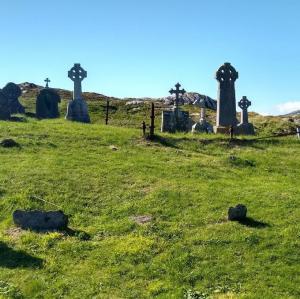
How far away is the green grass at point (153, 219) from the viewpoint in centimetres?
1199

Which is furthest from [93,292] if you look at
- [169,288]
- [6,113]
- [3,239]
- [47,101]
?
[47,101]

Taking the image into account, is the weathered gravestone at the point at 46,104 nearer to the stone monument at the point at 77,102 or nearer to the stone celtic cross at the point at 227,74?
the stone monument at the point at 77,102

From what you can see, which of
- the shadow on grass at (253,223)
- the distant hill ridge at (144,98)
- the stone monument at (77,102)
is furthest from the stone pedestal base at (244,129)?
the distant hill ridge at (144,98)

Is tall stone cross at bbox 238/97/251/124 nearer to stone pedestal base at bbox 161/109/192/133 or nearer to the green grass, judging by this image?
stone pedestal base at bbox 161/109/192/133

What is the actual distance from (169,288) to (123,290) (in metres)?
1.09

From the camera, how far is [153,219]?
628 inches

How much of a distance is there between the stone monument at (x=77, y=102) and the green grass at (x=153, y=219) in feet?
33.3

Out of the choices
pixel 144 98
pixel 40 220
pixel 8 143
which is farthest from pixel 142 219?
pixel 144 98

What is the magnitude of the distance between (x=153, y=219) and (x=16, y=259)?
461cm

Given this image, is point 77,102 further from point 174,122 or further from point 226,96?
point 226,96

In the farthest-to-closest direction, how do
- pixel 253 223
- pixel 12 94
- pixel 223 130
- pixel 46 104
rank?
pixel 12 94, pixel 46 104, pixel 223 130, pixel 253 223

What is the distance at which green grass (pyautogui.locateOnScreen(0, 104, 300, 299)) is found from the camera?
472 inches

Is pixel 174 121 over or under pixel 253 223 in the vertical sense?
over

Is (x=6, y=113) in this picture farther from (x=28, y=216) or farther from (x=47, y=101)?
(x=28, y=216)
